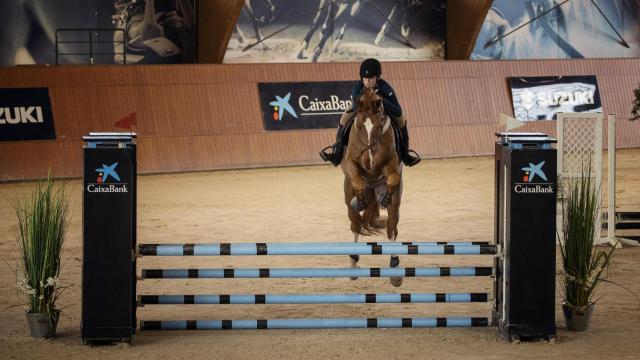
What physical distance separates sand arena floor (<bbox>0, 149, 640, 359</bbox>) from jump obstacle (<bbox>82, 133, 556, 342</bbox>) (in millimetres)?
117

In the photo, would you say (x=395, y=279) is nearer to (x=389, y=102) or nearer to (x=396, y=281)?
(x=396, y=281)

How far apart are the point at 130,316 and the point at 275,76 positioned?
13.3 metres

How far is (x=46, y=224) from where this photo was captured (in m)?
7.32

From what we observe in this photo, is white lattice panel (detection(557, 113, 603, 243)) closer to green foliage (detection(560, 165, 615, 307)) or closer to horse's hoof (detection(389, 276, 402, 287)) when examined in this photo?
horse's hoof (detection(389, 276, 402, 287))

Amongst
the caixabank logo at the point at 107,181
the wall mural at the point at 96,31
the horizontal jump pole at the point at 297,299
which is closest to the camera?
the caixabank logo at the point at 107,181

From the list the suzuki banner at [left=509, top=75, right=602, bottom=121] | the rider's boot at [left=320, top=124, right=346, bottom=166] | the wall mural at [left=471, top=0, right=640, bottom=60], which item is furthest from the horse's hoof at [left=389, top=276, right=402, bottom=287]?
the wall mural at [left=471, top=0, right=640, bottom=60]

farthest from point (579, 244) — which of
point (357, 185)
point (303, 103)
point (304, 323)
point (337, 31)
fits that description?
point (337, 31)

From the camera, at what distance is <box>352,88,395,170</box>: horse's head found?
354 inches

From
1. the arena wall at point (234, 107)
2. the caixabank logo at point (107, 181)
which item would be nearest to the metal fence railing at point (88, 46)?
the arena wall at point (234, 107)

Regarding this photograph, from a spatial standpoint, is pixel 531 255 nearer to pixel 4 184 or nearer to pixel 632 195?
pixel 632 195

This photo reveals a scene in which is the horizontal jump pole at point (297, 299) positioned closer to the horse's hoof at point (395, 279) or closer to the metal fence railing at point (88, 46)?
the horse's hoof at point (395, 279)

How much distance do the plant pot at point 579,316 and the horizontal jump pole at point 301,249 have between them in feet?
2.62

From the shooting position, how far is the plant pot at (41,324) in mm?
7402

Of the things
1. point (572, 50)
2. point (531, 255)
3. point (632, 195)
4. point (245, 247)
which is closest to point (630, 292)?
point (531, 255)
